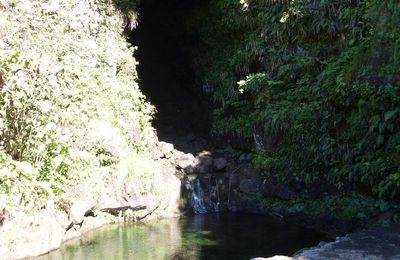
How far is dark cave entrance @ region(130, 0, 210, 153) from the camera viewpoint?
54.3 ft

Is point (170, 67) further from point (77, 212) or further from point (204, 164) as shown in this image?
point (77, 212)

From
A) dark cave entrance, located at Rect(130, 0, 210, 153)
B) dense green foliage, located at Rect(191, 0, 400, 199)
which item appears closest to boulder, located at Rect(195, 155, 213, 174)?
dense green foliage, located at Rect(191, 0, 400, 199)

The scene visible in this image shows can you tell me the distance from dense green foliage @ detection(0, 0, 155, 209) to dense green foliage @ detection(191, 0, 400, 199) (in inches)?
124

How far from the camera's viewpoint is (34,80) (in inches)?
319

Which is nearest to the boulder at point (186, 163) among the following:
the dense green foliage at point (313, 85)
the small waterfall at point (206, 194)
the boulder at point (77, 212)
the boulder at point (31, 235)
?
the small waterfall at point (206, 194)

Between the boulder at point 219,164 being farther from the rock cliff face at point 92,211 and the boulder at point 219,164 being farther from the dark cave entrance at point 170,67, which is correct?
the dark cave entrance at point 170,67

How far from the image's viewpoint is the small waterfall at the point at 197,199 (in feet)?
40.6

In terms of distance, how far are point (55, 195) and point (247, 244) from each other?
374 cm

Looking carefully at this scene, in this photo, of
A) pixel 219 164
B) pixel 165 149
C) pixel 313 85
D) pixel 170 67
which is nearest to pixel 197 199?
pixel 219 164

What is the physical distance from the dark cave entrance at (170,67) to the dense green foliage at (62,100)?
11.4 ft

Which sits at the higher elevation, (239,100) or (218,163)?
(239,100)

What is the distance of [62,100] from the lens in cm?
876

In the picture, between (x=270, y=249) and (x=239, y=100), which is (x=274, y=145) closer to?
(x=239, y=100)

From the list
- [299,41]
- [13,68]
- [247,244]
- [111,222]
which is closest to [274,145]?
[299,41]
